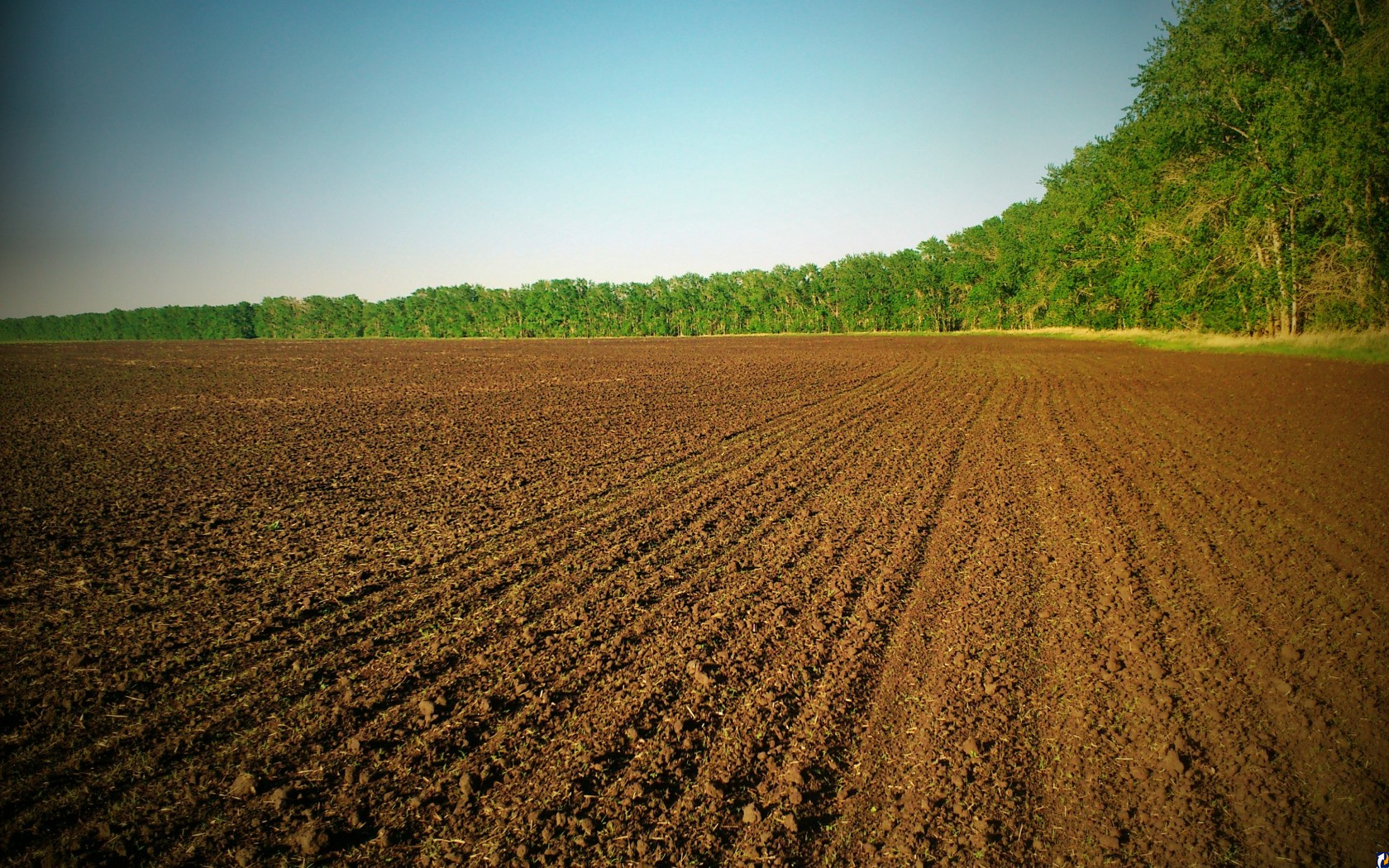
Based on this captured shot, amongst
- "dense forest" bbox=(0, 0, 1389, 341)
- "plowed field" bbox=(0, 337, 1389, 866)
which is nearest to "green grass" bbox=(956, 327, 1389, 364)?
"dense forest" bbox=(0, 0, 1389, 341)

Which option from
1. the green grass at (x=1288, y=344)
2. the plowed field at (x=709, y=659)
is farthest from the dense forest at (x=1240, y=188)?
the plowed field at (x=709, y=659)

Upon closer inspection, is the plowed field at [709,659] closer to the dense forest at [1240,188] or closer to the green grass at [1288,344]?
the green grass at [1288,344]

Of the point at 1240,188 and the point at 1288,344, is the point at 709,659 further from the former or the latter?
the point at 1240,188

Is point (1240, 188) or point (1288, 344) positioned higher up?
point (1240, 188)

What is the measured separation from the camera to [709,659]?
13.7 feet

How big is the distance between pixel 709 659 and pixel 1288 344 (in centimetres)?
3386

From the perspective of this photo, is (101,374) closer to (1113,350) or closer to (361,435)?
(361,435)

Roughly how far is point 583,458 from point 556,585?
5156mm

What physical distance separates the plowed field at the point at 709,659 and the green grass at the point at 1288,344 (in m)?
17.8

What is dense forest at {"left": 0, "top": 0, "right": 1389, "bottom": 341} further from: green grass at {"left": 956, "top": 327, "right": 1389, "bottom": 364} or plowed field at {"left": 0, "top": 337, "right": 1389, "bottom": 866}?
plowed field at {"left": 0, "top": 337, "right": 1389, "bottom": 866}

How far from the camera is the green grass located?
71.4ft

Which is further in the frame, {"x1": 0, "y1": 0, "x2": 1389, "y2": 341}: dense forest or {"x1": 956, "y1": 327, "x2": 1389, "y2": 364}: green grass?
{"x1": 0, "y1": 0, "x2": 1389, "y2": 341}: dense forest

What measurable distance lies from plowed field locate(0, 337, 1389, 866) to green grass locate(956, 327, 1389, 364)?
17792mm

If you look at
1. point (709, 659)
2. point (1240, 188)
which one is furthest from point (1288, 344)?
point (709, 659)
